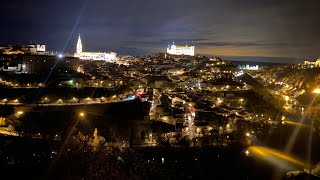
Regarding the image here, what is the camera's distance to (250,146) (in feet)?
44.8

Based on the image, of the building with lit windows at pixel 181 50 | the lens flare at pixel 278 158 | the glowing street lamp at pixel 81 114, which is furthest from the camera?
the building with lit windows at pixel 181 50

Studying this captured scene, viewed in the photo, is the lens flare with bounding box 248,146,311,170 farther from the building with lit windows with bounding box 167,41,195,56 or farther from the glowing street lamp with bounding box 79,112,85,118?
the building with lit windows with bounding box 167,41,195,56

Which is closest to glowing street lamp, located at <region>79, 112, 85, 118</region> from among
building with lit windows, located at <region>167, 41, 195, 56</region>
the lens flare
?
the lens flare

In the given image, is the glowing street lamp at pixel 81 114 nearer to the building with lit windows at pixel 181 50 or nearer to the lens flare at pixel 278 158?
the lens flare at pixel 278 158

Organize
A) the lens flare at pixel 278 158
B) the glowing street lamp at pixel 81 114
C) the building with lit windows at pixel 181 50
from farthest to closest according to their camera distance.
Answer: the building with lit windows at pixel 181 50
the glowing street lamp at pixel 81 114
the lens flare at pixel 278 158

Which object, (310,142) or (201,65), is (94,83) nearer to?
(310,142)

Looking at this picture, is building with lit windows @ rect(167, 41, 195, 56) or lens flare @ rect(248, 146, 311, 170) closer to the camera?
lens flare @ rect(248, 146, 311, 170)

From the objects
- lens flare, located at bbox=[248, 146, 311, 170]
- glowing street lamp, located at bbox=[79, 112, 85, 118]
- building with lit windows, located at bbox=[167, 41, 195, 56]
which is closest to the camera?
lens flare, located at bbox=[248, 146, 311, 170]

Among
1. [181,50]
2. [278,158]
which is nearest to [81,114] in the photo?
[278,158]

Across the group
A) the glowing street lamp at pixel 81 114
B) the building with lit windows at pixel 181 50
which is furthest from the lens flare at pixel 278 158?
the building with lit windows at pixel 181 50

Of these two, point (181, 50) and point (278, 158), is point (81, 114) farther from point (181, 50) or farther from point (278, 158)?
point (181, 50)

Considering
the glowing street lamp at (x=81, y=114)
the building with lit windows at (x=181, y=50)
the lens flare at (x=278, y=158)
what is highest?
the building with lit windows at (x=181, y=50)

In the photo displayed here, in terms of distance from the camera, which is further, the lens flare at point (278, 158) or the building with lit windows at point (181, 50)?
the building with lit windows at point (181, 50)

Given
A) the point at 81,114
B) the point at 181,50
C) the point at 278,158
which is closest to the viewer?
the point at 278,158
